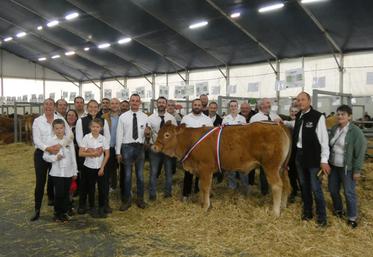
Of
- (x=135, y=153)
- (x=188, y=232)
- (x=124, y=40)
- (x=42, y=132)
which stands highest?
(x=124, y=40)

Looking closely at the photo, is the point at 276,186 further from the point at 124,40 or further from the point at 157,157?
the point at 124,40

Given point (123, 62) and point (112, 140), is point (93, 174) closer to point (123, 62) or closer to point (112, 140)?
point (112, 140)

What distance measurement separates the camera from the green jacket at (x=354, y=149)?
4.62m

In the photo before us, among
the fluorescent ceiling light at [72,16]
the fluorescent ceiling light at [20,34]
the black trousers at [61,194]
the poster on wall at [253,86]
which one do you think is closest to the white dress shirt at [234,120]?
the black trousers at [61,194]

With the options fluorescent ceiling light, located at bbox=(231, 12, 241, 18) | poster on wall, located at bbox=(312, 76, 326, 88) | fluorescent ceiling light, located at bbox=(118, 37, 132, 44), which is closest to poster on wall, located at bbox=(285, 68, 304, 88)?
fluorescent ceiling light, located at bbox=(231, 12, 241, 18)

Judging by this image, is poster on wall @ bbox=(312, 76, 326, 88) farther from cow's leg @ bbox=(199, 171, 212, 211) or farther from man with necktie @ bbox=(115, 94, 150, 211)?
man with necktie @ bbox=(115, 94, 150, 211)

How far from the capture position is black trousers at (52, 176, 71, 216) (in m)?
5.05

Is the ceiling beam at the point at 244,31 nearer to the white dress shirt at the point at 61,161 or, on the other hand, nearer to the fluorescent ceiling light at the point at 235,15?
the fluorescent ceiling light at the point at 235,15

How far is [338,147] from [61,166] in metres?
3.95

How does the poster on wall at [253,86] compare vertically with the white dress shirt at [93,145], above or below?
above

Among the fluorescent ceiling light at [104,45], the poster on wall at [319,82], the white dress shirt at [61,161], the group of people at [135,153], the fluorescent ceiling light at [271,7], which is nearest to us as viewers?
the group of people at [135,153]

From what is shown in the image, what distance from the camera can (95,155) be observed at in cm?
513

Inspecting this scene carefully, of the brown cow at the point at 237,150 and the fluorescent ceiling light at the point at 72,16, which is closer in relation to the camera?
the brown cow at the point at 237,150

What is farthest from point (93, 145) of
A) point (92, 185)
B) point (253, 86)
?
point (253, 86)
